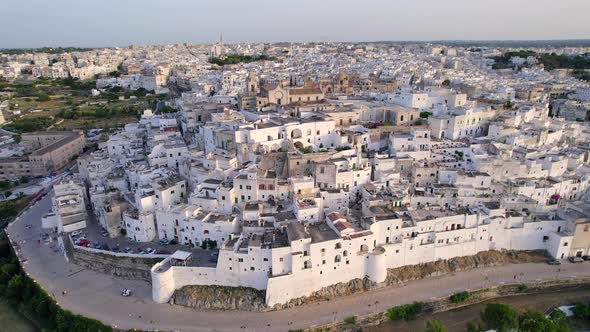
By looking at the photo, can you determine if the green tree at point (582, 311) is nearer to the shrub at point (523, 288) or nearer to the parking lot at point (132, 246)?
the shrub at point (523, 288)

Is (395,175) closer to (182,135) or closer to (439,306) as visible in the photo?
(439,306)

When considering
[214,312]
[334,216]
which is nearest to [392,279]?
[334,216]

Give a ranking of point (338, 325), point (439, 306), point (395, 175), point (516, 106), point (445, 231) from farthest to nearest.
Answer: point (516, 106), point (395, 175), point (445, 231), point (439, 306), point (338, 325)

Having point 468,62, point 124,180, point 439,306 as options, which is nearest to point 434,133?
point 439,306

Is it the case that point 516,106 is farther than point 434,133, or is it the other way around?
point 516,106

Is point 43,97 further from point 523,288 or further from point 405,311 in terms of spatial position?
point 523,288

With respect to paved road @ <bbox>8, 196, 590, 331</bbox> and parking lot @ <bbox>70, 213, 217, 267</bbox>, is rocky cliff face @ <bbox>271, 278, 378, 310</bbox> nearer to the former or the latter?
paved road @ <bbox>8, 196, 590, 331</bbox>

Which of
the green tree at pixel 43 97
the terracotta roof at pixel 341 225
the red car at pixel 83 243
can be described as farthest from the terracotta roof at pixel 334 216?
the green tree at pixel 43 97

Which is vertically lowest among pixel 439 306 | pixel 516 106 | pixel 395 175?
pixel 439 306
